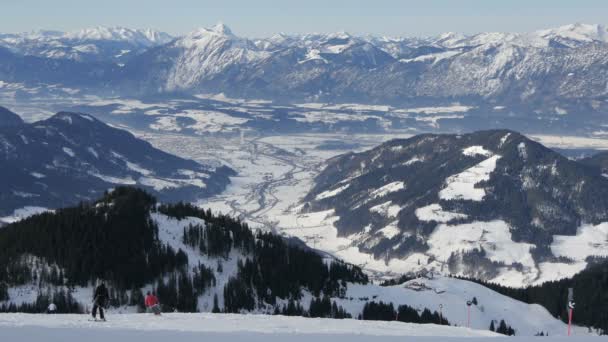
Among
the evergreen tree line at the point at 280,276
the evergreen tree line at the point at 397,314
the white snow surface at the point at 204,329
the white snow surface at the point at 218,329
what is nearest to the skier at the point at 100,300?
the white snow surface at the point at 218,329

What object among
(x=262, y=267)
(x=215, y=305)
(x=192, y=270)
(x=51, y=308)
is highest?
(x=51, y=308)

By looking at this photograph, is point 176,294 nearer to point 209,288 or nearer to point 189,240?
point 209,288

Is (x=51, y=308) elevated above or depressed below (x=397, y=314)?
above

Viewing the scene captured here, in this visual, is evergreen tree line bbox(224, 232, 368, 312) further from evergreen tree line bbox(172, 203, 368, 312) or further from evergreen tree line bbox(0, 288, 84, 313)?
evergreen tree line bbox(0, 288, 84, 313)

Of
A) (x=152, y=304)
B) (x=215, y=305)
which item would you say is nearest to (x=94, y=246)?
(x=215, y=305)

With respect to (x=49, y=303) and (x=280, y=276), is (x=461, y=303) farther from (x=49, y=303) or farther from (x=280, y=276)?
(x=49, y=303)

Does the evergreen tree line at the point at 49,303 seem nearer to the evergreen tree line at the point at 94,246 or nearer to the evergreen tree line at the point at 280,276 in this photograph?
the evergreen tree line at the point at 94,246
